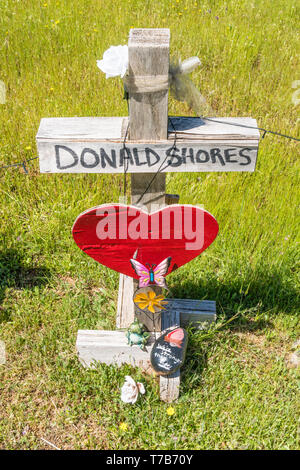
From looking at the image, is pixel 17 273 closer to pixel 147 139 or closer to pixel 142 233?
pixel 142 233

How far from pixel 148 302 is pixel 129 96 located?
1.05m

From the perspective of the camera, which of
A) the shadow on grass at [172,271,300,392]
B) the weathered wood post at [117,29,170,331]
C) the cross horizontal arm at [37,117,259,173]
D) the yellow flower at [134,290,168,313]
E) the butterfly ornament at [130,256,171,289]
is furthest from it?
the shadow on grass at [172,271,300,392]

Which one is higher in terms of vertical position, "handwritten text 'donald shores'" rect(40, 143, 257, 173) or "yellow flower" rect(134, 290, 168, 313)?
"handwritten text 'donald shores'" rect(40, 143, 257, 173)

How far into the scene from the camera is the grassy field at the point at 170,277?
222 centimetres

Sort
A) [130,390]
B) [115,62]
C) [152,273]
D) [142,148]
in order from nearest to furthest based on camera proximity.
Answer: [115,62]
[142,148]
[152,273]
[130,390]

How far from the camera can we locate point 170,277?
2867 millimetres

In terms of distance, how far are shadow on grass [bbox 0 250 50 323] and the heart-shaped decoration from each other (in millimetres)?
893

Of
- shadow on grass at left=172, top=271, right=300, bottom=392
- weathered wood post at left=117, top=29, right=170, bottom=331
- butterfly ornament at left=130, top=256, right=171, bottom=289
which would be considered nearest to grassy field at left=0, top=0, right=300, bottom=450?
shadow on grass at left=172, top=271, right=300, bottom=392

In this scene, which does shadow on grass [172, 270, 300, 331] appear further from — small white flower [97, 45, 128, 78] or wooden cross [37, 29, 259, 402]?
small white flower [97, 45, 128, 78]

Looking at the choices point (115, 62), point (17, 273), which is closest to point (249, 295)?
point (17, 273)

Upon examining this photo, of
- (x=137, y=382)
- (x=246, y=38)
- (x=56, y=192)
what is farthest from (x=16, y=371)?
(x=246, y=38)

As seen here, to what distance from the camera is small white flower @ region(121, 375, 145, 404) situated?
2.22 m

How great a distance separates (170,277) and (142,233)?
0.92 m

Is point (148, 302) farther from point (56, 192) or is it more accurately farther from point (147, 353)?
point (56, 192)
